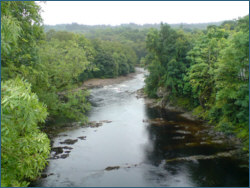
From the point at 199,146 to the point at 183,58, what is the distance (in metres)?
19.5

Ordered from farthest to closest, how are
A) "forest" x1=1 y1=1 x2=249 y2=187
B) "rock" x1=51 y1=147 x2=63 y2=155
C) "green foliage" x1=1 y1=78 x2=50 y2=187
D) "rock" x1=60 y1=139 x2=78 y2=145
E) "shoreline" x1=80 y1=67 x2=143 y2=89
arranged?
1. "shoreline" x1=80 y1=67 x2=143 y2=89
2. "rock" x1=60 y1=139 x2=78 y2=145
3. "rock" x1=51 y1=147 x2=63 y2=155
4. "forest" x1=1 y1=1 x2=249 y2=187
5. "green foliage" x1=1 y1=78 x2=50 y2=187

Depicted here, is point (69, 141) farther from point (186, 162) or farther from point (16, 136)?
point (16, 136)

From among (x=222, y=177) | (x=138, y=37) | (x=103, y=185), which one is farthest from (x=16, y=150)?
(x=138, y=37)

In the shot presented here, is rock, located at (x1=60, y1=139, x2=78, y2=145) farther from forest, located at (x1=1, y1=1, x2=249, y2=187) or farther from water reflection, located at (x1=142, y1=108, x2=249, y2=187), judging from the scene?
water reflection, located at (x1=142, y1=108, x2=249, y2=187)

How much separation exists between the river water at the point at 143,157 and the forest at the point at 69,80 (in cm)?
260

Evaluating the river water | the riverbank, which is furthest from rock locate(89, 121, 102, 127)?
the riverbank

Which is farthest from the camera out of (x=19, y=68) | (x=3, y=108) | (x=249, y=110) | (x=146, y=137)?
(x=146, y=137)

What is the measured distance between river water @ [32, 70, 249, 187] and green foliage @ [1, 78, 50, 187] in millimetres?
11855

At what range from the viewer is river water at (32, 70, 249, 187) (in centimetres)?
1912

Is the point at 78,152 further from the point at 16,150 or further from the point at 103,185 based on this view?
the point at 16,150

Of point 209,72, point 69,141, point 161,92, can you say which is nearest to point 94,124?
point 69,141

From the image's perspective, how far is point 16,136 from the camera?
7.30 m

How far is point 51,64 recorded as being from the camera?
25.8m

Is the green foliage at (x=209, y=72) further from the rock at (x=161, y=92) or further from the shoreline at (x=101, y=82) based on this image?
the shoreline at (x=101, y=82)
